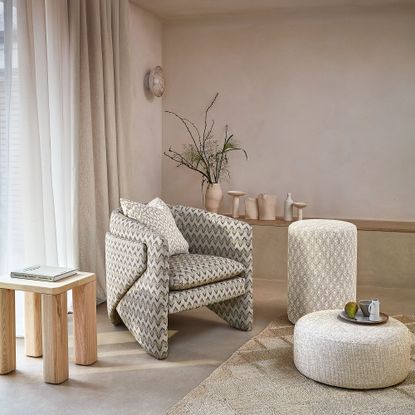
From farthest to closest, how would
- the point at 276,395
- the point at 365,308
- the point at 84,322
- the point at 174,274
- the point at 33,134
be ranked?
the point at 33,134, the point at 174,274, the point at 84,322, the point at 365,308, the point at 276,395

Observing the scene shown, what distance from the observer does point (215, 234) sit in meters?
3.91

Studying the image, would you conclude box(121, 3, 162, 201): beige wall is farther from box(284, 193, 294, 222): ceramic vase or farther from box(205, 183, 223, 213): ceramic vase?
box(284, 193, 294, 222): ceramic vase

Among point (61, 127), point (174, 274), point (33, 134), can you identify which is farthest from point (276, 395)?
point (61, 127)

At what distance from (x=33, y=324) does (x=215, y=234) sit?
1.22 meters

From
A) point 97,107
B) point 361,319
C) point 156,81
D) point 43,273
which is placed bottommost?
point 361,319

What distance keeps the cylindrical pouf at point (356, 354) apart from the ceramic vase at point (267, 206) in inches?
93.2

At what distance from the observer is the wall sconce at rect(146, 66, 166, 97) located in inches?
211

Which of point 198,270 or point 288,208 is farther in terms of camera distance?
point 288,208

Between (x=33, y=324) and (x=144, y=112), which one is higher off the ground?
(x=144, y=112)

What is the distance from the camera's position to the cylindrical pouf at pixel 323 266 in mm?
3777

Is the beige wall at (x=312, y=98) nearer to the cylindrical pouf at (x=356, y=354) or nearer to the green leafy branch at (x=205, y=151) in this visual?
the green leafy branch at (x=205, y=151)

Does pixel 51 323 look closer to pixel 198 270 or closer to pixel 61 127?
pixel 198 270

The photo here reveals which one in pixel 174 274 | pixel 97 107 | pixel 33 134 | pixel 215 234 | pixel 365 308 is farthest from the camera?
pixel 97 107

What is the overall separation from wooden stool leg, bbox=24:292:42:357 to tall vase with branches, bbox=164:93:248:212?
8.14 ft
